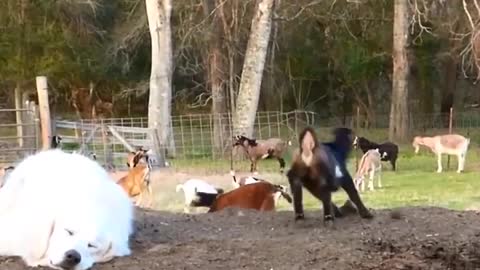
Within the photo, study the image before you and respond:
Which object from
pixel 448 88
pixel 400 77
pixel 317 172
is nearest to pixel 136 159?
pixel 317 172

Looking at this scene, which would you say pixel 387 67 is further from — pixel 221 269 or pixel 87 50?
pixel 221 269

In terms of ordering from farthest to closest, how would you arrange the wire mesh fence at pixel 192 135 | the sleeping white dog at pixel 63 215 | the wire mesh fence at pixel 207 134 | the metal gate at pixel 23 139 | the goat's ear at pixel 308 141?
the wire mesh fence at pixel 207 134
the wire mesh fence at pixel 192 135
the metal gate at pixel 23 139
the goat's ear at pixel 308 141
the sleeping white dog at pixel 63 215

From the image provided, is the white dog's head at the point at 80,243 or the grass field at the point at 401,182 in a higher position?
the white dog's head at the point at 80,243

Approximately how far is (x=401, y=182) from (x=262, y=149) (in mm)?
4483

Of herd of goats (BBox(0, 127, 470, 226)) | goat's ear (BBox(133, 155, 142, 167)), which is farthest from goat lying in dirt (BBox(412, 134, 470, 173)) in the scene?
goat's ear (BBox(133, 155, 142, 167))

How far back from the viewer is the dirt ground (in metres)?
4.92

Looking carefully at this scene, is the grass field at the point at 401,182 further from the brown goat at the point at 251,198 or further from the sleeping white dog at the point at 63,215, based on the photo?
the sleeping white dog at the point at 63,215

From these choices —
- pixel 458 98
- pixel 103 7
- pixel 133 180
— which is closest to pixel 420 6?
pixel 458 98

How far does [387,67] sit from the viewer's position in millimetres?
33188

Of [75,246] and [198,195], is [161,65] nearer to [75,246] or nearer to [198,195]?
[198,195]

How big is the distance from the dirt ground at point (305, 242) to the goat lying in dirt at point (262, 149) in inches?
476

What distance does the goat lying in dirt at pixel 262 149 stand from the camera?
1938 cm

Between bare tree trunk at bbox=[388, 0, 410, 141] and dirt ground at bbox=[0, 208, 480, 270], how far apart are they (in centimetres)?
1901

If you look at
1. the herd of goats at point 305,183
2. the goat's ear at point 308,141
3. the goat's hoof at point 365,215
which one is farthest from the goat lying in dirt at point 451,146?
the goat's ear at point 308,141
